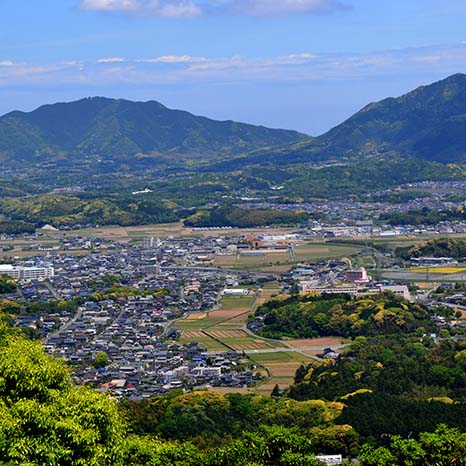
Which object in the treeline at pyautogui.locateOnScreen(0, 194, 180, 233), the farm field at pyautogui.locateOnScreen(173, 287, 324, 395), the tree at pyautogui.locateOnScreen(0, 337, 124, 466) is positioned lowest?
the farm field at pyautogui.locateOnScreen(173, 287, 324, 395)

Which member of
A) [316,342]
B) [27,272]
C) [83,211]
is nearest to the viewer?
[316,342]

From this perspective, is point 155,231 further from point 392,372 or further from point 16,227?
point 392,372

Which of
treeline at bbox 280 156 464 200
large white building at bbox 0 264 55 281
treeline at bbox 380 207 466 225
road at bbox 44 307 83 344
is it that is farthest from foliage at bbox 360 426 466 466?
treeline at bbox 280 156 464 200

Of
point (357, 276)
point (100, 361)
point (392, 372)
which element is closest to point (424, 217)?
point (357, 276)

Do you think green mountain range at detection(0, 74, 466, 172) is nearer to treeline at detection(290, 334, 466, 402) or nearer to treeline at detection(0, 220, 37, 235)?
treeline at detection(0, 220, 37, 235)

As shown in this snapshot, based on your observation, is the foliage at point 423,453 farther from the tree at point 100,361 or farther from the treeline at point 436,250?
the treeline at point 436,250

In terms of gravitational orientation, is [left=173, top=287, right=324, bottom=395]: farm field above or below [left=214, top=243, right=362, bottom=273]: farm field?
below

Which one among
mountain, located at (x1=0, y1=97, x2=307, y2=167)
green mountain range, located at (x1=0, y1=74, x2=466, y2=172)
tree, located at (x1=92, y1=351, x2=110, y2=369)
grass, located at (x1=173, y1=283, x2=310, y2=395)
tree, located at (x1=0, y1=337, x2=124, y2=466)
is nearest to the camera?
tree, located at (x1=0, y1=337, x2=124, y2=466)
